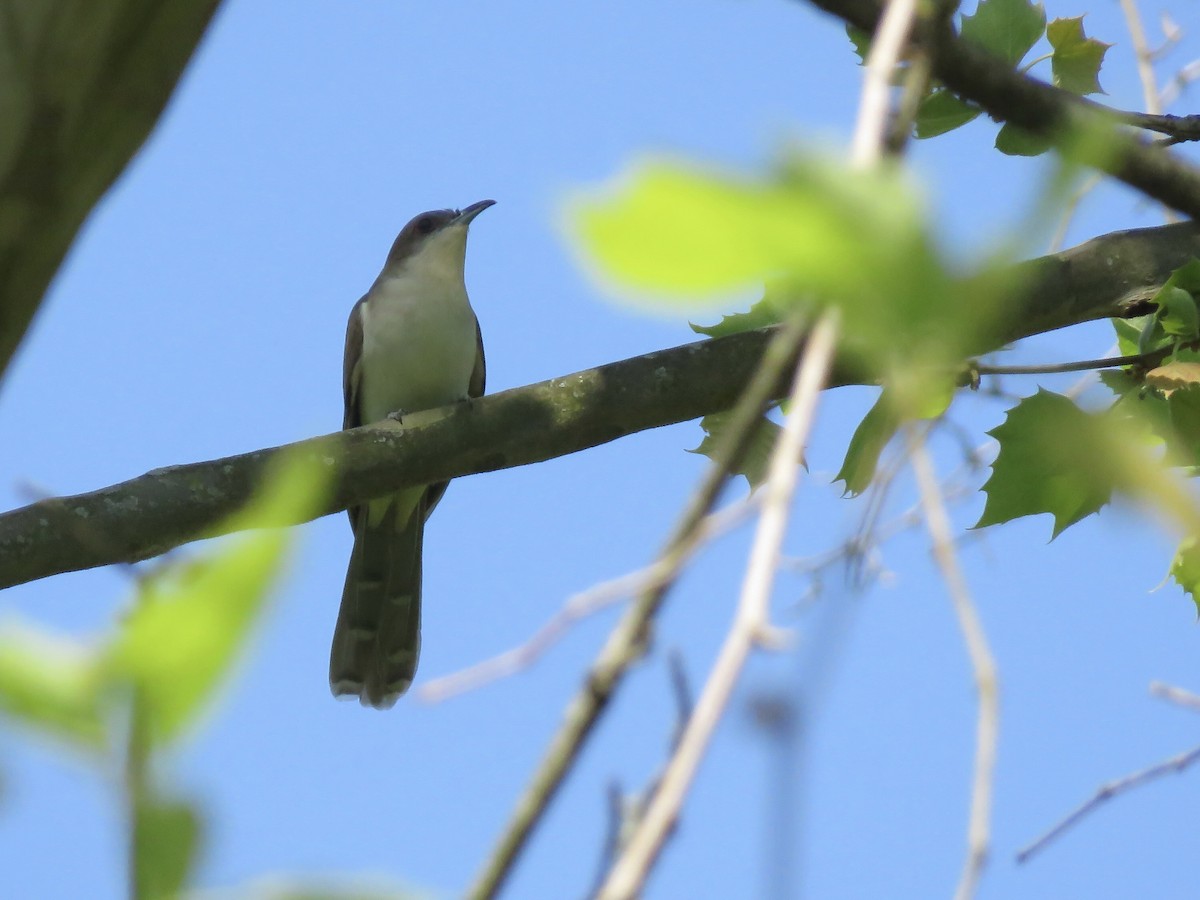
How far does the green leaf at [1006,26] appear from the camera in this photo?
377cm

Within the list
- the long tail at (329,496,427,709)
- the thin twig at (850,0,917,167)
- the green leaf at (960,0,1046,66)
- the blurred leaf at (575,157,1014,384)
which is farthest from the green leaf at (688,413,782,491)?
the long tail at (329,496,427,709)

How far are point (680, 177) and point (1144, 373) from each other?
313 centimetres

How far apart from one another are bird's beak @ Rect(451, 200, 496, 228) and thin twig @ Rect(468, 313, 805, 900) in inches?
282

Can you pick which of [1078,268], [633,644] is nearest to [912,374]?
[633,644]

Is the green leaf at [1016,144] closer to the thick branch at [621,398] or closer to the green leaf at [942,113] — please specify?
the green leaf at [942,113]

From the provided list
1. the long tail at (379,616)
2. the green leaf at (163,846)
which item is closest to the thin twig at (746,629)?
the green leaf at (163,846)

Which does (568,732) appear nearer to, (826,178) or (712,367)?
(826,178)

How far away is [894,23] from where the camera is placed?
119 centimetres

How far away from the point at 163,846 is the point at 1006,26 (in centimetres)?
366

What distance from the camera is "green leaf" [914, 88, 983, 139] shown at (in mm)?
3639

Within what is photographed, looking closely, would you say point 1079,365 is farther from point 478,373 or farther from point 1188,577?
point 478,373

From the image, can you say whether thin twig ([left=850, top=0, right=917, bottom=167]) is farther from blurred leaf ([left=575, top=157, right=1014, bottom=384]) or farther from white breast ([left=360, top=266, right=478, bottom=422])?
white breast ([left=360, top=266, right=478, bottom=422])

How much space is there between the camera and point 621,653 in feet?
3.16

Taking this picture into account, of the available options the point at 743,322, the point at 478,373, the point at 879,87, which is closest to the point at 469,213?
the point at 478,373
